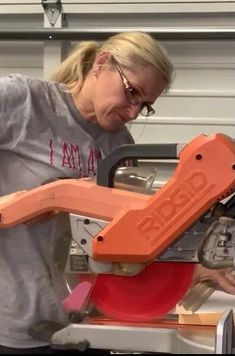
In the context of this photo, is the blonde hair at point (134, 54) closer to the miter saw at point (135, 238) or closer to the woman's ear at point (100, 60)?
the woman's ear at point (100, 60)

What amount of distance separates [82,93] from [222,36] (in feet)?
3.16

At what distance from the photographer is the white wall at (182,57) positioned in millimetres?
2377

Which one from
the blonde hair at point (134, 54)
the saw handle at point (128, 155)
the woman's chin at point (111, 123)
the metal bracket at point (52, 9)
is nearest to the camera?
the saw handle at point (128, 155)

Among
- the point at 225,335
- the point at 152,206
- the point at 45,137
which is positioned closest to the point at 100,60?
the point at 45,137

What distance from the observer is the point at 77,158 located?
146cm

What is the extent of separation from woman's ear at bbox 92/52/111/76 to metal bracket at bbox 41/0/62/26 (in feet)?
3.42

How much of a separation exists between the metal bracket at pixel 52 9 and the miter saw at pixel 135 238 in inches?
54.4

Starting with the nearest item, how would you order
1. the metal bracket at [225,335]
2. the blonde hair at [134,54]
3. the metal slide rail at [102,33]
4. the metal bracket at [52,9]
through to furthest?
the metal bracket at [225,335] → the blonde hair at [134,54] → the metal slide rail at [102,33] → the metal bracket at [52,9]

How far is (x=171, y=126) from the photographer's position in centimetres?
245

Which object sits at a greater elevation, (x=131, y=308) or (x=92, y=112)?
(x=92, y=112)

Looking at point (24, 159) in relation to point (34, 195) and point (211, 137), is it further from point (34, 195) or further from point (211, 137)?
point (211, 137)

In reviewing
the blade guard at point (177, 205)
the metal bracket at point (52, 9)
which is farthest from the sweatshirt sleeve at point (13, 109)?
the metal bracket at point (52, 9)

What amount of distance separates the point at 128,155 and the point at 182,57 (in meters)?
1.32

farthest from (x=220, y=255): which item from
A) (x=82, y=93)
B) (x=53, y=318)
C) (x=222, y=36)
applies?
(x=222, y=36)
